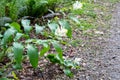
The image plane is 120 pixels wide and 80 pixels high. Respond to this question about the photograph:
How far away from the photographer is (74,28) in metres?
4.67

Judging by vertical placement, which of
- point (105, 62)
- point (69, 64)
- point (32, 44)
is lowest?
point (105, 62)

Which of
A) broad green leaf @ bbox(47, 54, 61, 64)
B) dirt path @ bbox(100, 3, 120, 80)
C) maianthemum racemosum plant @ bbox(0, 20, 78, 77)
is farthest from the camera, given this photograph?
dirt path @ bbox(100, 3, 120, 80)

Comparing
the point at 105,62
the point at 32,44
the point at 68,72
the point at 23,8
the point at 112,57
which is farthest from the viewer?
the point at 23,8

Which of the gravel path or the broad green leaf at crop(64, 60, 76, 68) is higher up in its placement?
the broad green leaf at crop(64, 60, 76, 68)

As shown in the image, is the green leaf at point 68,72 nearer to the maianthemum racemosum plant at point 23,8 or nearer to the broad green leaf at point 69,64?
the broad green leaf at point 69,64

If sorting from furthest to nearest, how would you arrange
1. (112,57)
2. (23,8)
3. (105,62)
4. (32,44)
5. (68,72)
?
(23,8)
(112,57)
(105,62)
(68,72)
(32,44)

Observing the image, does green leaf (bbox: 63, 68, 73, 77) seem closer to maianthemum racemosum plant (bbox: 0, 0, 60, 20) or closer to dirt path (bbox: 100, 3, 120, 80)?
dirt path (bbox: 100, 3, 120, 80)

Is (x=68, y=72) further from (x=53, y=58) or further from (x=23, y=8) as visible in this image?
(x=23, y=8)

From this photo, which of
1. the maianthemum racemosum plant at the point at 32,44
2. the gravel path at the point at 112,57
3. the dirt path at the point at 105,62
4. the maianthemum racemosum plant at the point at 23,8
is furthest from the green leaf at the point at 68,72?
the maianthemum racemosum plant at the point at 23,8

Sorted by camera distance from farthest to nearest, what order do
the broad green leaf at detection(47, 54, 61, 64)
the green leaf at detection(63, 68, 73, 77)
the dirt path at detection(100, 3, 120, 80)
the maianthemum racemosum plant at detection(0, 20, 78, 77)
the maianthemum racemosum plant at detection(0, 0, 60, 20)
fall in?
the maianthemum racemosum plant at detection(0, 0, 60, 20), the dirt path at detection(100, 3, 120, 80), the broad green leaf at detection(47, 54, 61, 64), the green leaf at detection(63, 68, 73, 77), the maianthemum racemosum plant at detection(0, 20, 78, 77)

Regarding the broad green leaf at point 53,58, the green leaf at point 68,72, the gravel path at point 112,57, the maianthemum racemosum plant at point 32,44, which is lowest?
the gravel path at point 112,57

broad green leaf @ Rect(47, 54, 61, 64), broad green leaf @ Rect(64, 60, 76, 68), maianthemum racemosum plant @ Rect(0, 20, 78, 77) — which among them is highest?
maianthemum racemosum plant @ Rect(0, 20, 78, 77)

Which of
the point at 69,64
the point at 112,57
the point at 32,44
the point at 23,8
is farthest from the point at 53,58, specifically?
the point at 23,8

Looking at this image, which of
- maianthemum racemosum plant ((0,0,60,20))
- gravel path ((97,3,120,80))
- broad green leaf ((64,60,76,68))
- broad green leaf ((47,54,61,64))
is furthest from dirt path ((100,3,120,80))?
maianthemum racemosum plant ((0,0,60,20))
